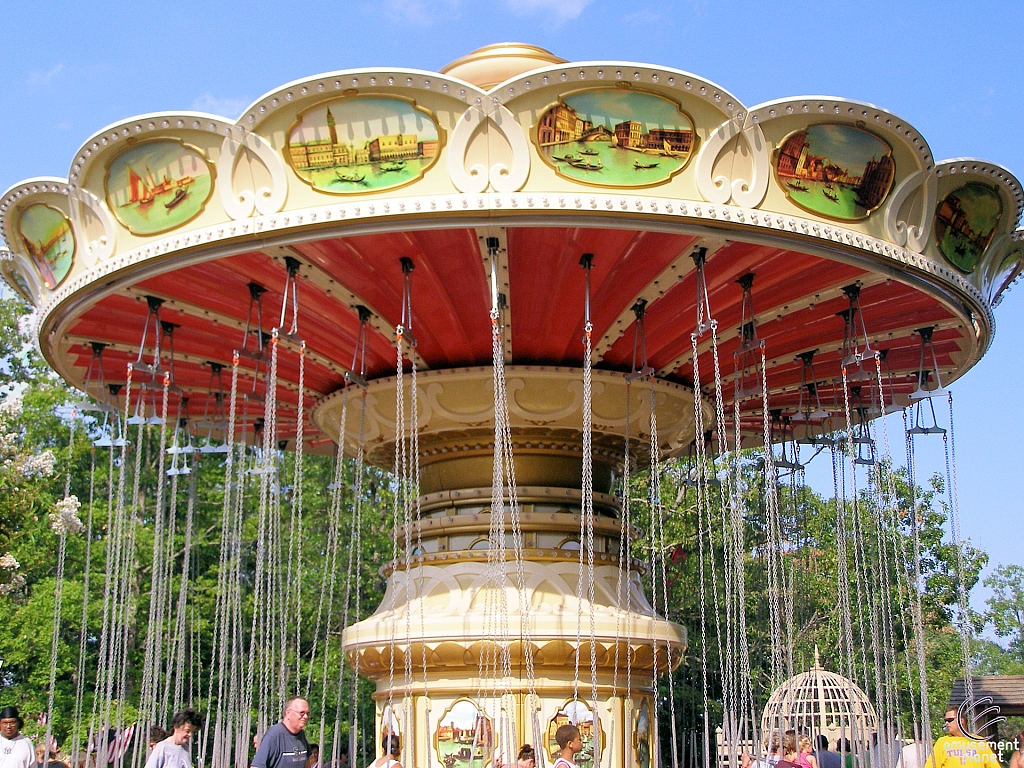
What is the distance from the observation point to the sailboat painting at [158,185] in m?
8.40

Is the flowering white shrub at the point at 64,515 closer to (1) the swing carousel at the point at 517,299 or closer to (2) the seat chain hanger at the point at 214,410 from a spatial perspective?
(2) the seat chain hanger at the point at 214,410

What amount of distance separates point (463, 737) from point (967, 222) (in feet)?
20.3

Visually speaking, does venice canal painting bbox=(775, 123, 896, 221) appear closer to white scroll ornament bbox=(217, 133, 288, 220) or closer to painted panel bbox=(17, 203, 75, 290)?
white scroll ornament bbox=(217, 133, 288, 220)

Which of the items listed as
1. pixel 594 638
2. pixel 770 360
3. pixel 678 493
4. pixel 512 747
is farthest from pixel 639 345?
pixel 678 493

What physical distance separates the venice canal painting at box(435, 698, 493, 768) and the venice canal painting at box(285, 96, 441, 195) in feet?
15.9

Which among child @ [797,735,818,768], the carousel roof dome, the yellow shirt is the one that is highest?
the carousel roof dome

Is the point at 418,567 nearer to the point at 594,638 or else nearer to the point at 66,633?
the point at 594,638

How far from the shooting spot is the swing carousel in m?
7.96

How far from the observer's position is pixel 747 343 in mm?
Result: 9453

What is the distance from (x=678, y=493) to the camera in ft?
81.0

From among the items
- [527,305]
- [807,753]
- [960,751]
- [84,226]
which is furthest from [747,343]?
[84,226]

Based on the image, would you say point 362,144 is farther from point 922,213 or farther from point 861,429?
point 861,429

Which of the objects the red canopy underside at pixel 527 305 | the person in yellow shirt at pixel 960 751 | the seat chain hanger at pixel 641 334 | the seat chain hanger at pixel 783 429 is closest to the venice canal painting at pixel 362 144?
the red canopy underside at pixel 527 305

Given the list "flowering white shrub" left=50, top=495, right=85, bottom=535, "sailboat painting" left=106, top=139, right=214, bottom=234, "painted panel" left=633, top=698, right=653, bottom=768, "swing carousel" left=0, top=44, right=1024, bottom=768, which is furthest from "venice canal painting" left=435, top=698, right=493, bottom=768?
"flowering white shrub" left=50, top=495, right=85, bottom=535
